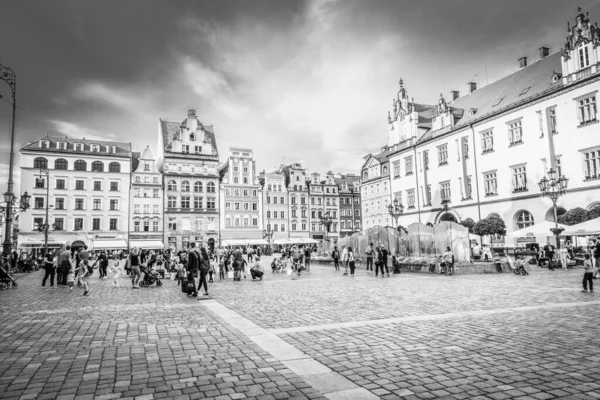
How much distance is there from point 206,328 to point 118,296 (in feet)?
26.2

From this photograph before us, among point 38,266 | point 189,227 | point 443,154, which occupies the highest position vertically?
point 443,154

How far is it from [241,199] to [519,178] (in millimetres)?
46379

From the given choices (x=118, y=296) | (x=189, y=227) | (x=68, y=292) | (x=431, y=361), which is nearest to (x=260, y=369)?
(x=431, y=361)

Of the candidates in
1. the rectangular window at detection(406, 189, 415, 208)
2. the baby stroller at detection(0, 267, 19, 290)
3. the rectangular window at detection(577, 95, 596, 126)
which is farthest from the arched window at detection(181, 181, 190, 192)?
the rectangular window at detection(577, 95, 596, 126)

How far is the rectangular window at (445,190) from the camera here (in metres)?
48.7

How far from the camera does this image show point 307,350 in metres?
6.45

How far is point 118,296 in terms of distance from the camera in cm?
1480

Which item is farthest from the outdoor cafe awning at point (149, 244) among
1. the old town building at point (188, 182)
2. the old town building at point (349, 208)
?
the old town building at point (349, 208)

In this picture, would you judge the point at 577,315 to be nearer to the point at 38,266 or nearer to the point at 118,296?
the point at 118,296

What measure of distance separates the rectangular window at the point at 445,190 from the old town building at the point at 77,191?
44.0 meters

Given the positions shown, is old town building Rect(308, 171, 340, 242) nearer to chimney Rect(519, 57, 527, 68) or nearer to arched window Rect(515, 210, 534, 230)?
chimney Rect(519, 57, 527, 68)

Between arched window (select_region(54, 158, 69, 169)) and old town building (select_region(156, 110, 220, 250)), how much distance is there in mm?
14251

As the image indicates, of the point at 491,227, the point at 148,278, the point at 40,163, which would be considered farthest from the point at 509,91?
the point at 40,163

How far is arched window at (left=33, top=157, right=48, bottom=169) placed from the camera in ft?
197
